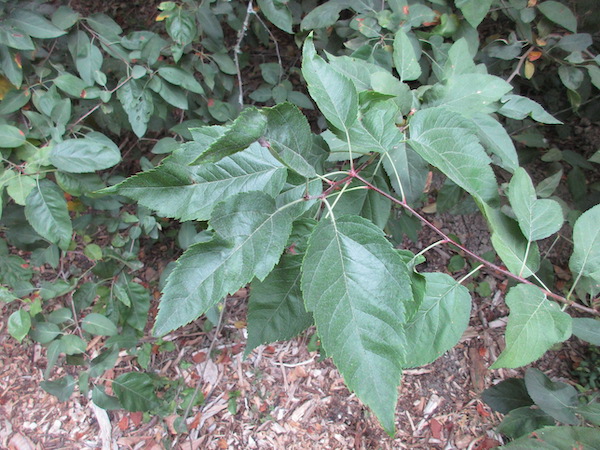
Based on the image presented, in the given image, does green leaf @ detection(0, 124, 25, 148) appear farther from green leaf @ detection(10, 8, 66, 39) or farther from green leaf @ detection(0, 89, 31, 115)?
green leaf @ detection(10, 8, 66, 39)

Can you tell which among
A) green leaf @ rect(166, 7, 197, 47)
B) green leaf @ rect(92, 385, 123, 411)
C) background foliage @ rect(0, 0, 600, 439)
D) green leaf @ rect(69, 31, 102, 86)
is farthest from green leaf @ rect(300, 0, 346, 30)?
green leaf @ rect(92, 385, 123, 411)

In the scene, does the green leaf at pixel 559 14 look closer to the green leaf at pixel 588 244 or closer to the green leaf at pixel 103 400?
the green leaf at pixel 588 244

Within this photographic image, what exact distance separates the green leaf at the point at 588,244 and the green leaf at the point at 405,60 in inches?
19.2

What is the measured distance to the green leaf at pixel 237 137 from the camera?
51 centimetres

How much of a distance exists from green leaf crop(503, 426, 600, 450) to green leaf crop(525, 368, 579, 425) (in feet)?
0.96

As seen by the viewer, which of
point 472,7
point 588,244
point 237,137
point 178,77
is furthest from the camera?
point 178,77

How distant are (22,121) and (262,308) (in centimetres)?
124

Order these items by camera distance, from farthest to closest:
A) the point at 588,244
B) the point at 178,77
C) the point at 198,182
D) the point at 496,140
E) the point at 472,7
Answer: the point at 178,77 → the point at 472,7 → the point at 496,140 → the point at 588,244 → the point at 198,182

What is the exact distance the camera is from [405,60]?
1013mm

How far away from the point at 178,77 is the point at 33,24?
Result: 0.44m

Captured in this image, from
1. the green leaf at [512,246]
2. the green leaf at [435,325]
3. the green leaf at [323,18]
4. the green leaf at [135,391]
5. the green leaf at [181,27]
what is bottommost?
the green leaf at [135,391]

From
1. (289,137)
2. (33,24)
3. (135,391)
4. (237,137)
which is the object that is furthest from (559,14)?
(135,391)

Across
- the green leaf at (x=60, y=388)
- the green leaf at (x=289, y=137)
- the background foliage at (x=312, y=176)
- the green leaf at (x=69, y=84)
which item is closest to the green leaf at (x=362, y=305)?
the background foliage at (x=312, y=176)

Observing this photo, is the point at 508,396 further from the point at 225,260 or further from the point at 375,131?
the point at 225,260
